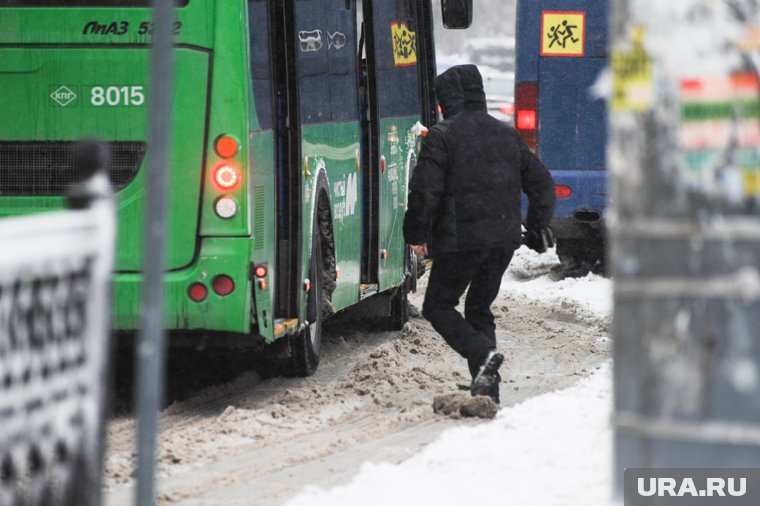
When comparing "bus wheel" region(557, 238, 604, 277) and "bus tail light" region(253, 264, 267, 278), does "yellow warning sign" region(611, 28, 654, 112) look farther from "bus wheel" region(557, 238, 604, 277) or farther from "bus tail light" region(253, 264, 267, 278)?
"bus wheel" region(557, 238, 604, 277)

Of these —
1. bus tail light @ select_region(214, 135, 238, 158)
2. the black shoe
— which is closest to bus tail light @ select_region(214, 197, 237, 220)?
bus tail light @ select_region(214, 135, 238, 158)

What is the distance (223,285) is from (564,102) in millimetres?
7288

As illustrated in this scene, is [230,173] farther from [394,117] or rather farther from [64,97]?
[394,117]

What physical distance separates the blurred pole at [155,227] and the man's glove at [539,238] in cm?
501

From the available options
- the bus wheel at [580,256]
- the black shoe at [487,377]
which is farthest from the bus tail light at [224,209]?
the bus wheel at [580,256]

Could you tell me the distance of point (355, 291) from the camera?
11992mm

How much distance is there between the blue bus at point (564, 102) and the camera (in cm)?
1573

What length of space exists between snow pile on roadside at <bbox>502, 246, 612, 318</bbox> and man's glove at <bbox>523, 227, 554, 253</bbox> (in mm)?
5040

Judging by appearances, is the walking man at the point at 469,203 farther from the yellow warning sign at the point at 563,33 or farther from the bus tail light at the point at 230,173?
the yellow warning sign at the point at 563,33

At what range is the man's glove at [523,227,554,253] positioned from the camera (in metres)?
9.55

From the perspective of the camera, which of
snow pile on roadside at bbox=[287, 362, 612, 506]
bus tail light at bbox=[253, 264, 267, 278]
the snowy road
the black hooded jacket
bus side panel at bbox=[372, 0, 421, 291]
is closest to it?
Answer: snow pile on roadside at bbox=[287, 362, 612, 506]

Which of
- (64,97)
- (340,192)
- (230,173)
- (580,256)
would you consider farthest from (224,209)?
(580,256)

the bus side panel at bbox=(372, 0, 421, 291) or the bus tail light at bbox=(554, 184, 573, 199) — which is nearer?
the bus side panel at bbox=(372, 0, 421, 291)

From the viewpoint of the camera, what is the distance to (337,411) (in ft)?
31.7
